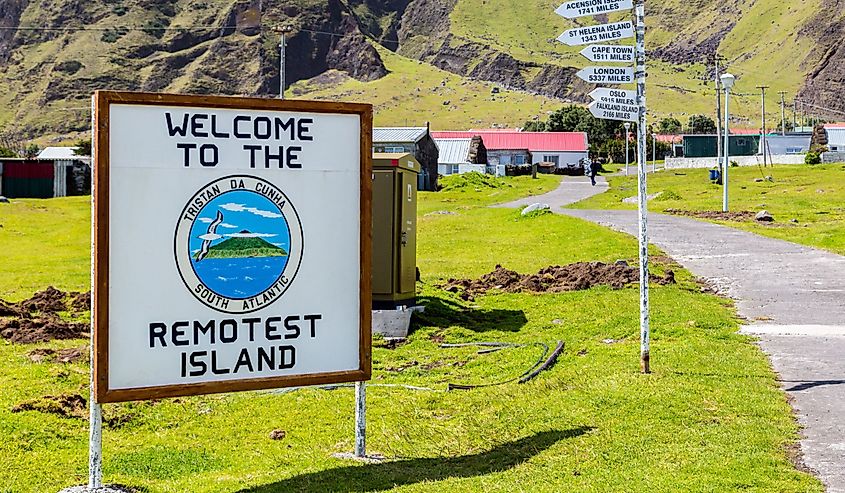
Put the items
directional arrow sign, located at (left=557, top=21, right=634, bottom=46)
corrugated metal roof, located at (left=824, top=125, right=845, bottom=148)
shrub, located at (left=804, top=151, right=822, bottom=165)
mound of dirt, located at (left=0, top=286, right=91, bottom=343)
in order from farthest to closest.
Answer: corrugated metal roof, located at (left=824, top=125, right=845, bottom=148) → shrub, located at (left=804, top=151, right=822, bottom=165) → mound of dirt, located at (left=0, top=286, right=91, bottom=343) → directional arrow sign, located at (left=557, top=21, right=634, bottom=46)

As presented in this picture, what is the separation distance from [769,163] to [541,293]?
7002 cm

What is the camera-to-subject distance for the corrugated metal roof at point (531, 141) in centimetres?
11000

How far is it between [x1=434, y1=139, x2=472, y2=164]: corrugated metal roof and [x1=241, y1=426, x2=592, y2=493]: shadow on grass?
87.1 meters

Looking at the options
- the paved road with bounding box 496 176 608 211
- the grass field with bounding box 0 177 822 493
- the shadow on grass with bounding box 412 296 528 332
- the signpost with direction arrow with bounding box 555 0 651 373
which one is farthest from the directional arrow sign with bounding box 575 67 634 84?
the paved road with bounding box 496 176 608 211

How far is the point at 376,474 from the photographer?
7.53 m

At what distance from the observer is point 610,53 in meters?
10.2

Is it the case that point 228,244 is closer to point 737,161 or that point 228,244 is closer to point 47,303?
point 47,303

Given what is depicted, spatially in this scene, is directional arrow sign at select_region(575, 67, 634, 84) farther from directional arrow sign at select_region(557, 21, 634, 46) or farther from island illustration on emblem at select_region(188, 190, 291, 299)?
island illustration on emblem at select_region(188, 190, 291, 299)

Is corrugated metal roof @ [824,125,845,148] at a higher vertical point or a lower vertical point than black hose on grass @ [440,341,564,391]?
higher

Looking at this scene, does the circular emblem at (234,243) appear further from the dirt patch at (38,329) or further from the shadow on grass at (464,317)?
the shadow on grass at (464,317)

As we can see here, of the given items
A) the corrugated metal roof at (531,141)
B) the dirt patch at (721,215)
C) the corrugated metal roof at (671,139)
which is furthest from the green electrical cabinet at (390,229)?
the corrugated metal roof at (671,139)

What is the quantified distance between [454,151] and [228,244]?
9022 cm

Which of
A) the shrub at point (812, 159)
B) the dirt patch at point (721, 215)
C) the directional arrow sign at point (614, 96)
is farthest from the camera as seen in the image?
the shrub at point (812, 159)

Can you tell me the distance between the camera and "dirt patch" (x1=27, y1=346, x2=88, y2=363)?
12.7 meters
